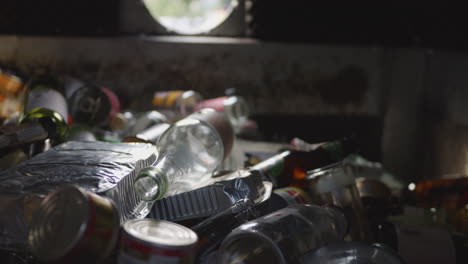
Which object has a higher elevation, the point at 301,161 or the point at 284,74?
the point at 301,161

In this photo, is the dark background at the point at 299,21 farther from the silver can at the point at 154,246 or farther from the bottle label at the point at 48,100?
the silver can at the point at 154,246

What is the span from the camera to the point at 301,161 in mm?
1289

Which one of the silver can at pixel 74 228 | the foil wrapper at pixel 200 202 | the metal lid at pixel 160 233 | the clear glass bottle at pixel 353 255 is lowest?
the clear glass bottle at pixel 353 255

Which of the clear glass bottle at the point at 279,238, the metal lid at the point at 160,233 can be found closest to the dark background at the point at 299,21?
the clear glass bottle at the point at 279,238

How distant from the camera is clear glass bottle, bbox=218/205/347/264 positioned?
Result: 80 centimetres

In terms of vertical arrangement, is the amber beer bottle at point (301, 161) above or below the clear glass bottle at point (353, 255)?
below

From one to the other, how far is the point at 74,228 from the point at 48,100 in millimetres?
930

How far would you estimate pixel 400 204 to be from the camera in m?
1.29

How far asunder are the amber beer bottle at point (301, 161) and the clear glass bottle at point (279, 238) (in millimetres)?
259

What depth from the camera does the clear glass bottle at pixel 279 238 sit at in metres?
0.80

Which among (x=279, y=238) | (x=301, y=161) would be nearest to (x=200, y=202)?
(x=279, y=238)

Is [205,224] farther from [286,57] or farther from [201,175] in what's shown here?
[286,57]

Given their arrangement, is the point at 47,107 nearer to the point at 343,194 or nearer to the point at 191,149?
the point at 191,149

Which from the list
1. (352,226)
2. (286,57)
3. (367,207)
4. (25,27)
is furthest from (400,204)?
(25,27)
